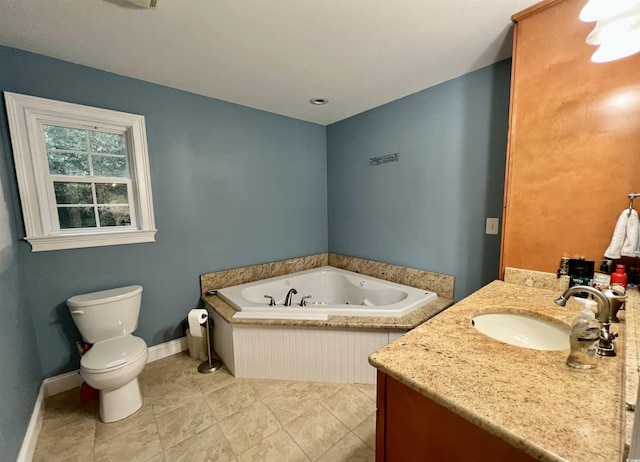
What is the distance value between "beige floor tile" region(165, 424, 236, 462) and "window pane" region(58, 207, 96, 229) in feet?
5.49

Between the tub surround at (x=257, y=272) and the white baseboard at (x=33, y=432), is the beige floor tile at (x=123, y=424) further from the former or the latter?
the tub surround at (x=257, y=272)

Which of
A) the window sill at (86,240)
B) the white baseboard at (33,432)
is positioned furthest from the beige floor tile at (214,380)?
the window sill at (86,240)

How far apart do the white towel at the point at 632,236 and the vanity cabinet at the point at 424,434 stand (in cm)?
116

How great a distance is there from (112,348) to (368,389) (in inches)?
69.3

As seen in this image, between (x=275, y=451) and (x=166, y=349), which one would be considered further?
(x=166, y=349)

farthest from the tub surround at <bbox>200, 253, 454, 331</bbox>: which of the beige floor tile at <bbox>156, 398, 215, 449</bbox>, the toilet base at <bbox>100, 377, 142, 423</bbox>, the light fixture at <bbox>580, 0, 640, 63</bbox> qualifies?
the light fixture at <bbox>580, 0, 640, 63</bbox>

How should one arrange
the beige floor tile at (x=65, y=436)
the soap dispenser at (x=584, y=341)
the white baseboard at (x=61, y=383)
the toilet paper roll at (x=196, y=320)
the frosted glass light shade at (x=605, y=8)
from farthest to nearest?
the toilet paper roll at (x=196, y=320), the white baseboard at (x=61, y=383), the beige floor tile at (x=65, y=436), the frosted glass light shade at (x=605, y=8), the soap dispenser at (x=584, y=341)

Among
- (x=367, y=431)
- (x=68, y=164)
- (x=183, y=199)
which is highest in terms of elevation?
(x=68, y=164)

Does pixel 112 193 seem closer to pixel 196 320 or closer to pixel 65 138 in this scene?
pixel 65 138

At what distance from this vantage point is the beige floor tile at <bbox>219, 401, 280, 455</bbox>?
1.50 m

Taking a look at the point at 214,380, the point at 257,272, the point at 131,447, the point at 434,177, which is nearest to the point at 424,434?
the point at 131,447

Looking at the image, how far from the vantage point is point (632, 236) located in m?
1.16

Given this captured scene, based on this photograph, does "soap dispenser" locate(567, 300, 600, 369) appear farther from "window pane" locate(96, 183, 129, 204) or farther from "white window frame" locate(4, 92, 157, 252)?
"window pane" locate(96, 183, 129, 204)

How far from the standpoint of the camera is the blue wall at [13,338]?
1238 millimetres
